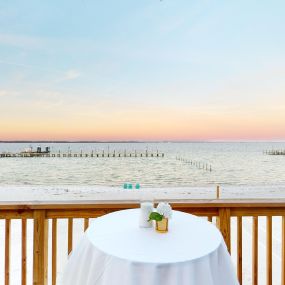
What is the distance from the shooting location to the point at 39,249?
1.97m

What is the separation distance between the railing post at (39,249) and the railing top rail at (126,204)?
0.08 m

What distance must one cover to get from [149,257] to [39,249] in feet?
3.70

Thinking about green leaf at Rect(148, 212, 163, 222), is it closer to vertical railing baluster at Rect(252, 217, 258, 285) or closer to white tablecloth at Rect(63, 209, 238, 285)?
white tablecloth at Rect(63, 209, 238, 285)

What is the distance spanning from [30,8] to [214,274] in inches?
212

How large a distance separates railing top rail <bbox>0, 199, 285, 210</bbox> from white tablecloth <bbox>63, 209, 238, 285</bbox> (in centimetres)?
37

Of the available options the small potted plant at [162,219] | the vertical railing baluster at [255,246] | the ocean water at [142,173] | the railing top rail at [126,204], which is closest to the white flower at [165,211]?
the small potted plant at [162,219]

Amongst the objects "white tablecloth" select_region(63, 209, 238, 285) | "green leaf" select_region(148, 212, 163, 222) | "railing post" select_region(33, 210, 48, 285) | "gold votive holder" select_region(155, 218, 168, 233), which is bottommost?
"railing post" select_region(33, 210, 48, 285)

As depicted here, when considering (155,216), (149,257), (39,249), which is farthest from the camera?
(39,249)

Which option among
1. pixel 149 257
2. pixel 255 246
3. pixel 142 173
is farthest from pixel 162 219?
pixel 142 173

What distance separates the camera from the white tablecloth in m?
1.19

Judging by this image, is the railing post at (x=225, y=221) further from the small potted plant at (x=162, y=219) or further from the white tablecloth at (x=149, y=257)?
the small potted plant at (x=162, y=219)

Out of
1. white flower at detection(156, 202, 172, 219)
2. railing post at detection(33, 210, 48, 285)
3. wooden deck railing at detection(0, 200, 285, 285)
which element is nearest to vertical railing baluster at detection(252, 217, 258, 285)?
wooden deck railing at detection(0, 200, 285, 285)

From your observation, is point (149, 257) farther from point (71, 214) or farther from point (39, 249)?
point (39, 249)

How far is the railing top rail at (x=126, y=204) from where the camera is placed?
6.40ft
